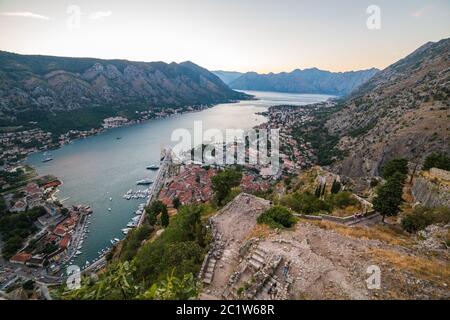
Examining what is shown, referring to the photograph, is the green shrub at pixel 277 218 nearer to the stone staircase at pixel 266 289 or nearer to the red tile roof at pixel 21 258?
the stone staircase at pixel 266 289

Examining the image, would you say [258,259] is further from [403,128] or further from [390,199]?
[403,128]

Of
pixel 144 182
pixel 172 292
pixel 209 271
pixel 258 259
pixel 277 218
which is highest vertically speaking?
pixel 172 292

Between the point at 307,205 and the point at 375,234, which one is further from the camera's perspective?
the point at 307,205

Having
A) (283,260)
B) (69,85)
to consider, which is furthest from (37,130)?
(283,260)

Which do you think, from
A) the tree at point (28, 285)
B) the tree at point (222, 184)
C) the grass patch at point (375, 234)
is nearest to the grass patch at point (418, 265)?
the grass patch at point (375, 234)

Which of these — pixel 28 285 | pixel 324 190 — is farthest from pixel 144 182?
pixel 324 190

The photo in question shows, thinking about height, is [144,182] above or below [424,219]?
below

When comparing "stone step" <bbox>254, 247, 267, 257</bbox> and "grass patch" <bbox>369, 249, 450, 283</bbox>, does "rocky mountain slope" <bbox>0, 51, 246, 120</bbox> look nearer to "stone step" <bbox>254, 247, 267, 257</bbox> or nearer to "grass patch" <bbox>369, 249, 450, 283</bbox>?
"stone step" <bbox>254, 247, 267, 257</bbox>
